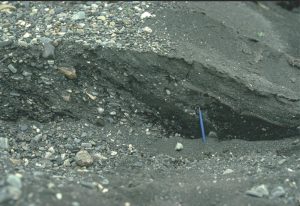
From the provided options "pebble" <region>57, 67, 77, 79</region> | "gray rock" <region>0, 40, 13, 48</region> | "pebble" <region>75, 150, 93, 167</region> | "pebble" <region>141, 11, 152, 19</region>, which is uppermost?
"pebble" <region>141, 11, 152, 19</region>

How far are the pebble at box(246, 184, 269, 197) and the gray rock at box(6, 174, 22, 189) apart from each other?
140 cm

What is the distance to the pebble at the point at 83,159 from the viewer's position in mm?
3455

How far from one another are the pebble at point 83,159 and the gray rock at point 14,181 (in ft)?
2.09

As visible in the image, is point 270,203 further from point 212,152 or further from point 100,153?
point 100,153

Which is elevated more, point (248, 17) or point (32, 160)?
point (248, 17)

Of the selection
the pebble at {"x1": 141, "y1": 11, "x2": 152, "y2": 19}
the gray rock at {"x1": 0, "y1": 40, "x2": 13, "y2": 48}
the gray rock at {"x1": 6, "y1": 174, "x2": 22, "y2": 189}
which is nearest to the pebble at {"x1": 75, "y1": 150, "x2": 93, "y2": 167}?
the gray rock at {"x1": 6, "y1": 174, "x2": 22, "y2": 189}

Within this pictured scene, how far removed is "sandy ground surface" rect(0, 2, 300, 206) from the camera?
319cm

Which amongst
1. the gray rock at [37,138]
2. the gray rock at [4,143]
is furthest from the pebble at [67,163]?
the gray rock at [4,143]

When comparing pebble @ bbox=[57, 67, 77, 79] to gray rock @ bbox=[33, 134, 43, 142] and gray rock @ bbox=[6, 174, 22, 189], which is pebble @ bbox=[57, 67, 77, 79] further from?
gray rock @ bbox=[6, 174, 22, 189]

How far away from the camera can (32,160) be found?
11.4 ft

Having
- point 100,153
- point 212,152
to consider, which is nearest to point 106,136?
point 100,153

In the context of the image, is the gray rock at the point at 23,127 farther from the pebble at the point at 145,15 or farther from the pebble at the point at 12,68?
the pebble at the point at 145,15

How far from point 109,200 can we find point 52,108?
1123 mm

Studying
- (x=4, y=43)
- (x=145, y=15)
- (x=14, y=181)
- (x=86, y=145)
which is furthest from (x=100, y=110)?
(x=14, y=181)
